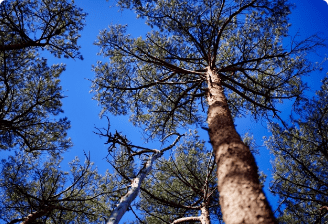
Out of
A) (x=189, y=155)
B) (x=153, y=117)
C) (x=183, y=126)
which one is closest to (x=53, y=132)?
(x=153, y=117)

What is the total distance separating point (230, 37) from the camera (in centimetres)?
686

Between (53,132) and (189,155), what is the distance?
5007 mm

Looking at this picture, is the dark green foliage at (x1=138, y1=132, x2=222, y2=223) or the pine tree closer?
the pine tree

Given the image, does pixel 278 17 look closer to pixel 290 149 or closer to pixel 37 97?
pixel 290 149

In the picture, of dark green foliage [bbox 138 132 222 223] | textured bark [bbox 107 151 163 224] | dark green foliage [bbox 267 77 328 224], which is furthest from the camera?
dark green foliage [bbox 138 132 222 223]

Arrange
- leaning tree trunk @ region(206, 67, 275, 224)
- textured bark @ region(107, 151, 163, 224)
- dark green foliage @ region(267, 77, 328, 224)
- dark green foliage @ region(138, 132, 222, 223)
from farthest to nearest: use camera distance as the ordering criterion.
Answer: dark green foliage @ region(138, 132, 222, 223)
dark green foliage @ region(267, 77, 328, 224)
textured bark @ region(107, 151, 163, 224)
leaning tree trunk @ region(206, 67, 275, 224)

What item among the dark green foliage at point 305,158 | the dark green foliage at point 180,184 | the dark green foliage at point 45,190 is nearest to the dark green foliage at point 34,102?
the dark green foliage at point 45,190

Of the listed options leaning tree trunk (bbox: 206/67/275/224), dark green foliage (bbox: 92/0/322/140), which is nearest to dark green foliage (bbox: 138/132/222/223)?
dark green foliage (bbox: 92/0/322/140)

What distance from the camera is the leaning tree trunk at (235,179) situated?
1.74m

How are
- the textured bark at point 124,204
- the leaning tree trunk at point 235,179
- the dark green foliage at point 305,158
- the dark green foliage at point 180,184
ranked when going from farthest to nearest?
1. the dark green foliage at point 180,184
2. the dark green foliage at point 305,158
3. the textured bark at point 124,204
4. the leaning tree trunk at point 235,179

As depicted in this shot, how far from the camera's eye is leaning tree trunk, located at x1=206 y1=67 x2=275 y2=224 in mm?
1738

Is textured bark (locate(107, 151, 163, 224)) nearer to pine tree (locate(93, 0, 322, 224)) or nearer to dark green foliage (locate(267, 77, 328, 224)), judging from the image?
pine tree (locate(93, 0, 322, 224))

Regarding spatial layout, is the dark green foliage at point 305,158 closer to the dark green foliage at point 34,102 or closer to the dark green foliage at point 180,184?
the dark green foliage at point 180,184

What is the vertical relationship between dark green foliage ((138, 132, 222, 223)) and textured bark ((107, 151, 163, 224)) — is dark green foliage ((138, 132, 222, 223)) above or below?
above
